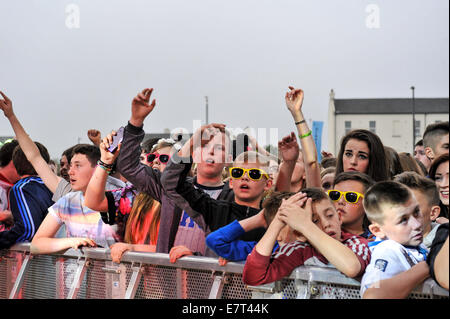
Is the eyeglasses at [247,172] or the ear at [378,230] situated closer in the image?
the ear at [378,230]

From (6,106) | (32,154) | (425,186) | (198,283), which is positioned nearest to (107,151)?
(198,283)

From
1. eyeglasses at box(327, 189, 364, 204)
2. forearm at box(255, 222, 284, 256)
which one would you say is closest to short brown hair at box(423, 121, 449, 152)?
eyeglasses at box(327, 189, 364, 204)

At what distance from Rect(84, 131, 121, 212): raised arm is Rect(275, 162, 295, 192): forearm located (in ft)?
3.29

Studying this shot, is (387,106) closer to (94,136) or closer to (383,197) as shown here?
(94,136)

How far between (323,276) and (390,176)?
170 centimetres


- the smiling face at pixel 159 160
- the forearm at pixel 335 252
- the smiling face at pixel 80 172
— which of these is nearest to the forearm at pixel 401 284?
the forearm at pixel 335 252

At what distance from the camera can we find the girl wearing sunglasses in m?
2.96

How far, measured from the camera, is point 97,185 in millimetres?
3398

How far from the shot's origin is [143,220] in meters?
3.62

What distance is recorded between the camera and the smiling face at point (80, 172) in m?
3.78

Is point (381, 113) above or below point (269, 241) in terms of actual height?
below

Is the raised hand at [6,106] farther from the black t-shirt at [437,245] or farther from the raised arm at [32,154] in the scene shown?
the black t-shirt at [437,245]

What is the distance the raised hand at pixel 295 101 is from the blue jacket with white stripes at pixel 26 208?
1.86 meters

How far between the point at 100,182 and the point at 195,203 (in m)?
0.60
